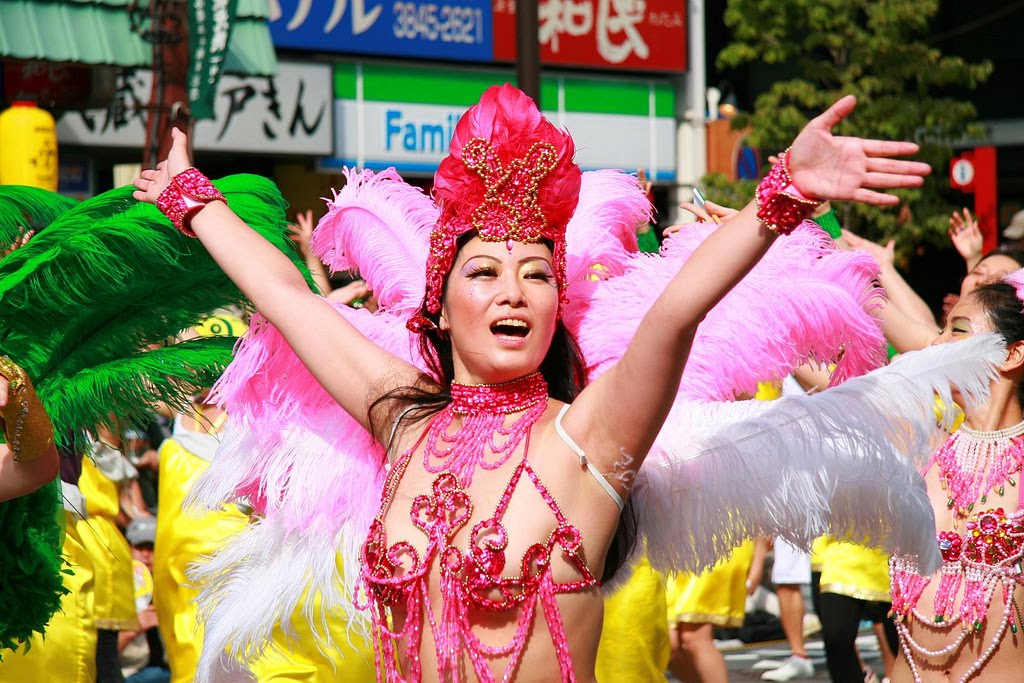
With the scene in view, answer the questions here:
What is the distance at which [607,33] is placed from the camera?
48.4 ft

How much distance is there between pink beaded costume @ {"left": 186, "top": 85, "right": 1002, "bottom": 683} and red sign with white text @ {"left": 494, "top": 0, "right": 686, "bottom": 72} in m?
11.2

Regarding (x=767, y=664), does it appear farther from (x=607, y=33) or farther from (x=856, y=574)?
(x=607, y=33)

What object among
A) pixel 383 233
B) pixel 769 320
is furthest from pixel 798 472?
pixel 383 233

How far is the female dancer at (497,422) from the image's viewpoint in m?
2.42

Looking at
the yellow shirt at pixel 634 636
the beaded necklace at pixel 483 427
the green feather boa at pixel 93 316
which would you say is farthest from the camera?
the yellow shirt at pixel 634 636

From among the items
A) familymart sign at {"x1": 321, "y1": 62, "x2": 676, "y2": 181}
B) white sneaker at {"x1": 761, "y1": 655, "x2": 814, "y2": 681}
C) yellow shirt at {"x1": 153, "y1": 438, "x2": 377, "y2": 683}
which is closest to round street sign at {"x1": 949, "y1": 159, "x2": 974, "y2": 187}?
familymart sign at {"x1": 321, "y1": 62, "x2": 676, "y2": 181}

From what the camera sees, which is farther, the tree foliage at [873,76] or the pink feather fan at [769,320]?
the tree foliage at [873,76]

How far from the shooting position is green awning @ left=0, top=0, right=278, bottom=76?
8664 millimetres

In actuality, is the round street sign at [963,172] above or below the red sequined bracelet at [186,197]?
below

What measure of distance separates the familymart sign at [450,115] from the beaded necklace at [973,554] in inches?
318

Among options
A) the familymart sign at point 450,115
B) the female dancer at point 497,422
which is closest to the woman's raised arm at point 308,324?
the female dancer at point 497,422

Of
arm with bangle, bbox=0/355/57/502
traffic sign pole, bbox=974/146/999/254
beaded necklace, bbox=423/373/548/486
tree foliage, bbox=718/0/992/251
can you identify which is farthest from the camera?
tree foliage, bbox=718/0/992/251

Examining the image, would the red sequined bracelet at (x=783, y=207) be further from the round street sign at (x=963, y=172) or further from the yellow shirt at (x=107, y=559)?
the round street sign at (x=963, y=172)

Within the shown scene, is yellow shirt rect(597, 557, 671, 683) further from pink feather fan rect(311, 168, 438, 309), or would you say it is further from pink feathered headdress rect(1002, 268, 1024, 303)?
pink feather fan rect(311, 168, 438, 309)
